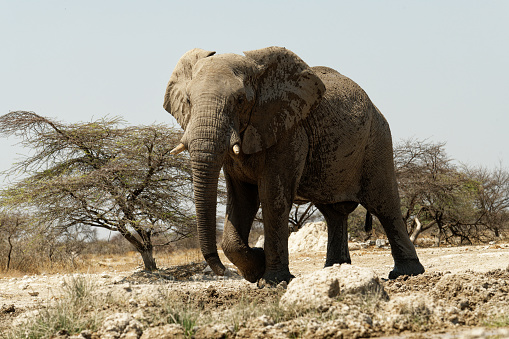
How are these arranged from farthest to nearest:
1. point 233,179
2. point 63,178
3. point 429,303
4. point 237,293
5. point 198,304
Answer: point 63,178, point 233,179, point 237,293, point 198,304, point 429,303

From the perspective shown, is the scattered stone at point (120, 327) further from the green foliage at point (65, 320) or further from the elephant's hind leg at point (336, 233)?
the elephant's hind leg at point (336, 233)

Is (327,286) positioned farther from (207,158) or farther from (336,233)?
(336,233)

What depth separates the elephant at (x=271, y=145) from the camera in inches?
260

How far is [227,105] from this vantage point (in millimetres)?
6641

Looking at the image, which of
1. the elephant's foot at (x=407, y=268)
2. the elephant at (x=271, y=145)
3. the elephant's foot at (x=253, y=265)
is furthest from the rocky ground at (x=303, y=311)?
the elephant's foot at (x=407, y=268)

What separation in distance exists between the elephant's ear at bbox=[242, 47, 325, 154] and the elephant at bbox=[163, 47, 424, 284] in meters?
0.01

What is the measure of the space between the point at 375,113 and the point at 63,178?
30.2 ft

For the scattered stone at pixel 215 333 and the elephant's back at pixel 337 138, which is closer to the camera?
the scattered stone at pixel 215 333

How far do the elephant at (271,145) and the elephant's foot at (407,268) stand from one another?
2 cm

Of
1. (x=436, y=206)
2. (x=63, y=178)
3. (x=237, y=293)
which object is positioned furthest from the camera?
(x=436, y=206)

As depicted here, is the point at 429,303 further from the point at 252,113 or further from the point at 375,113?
the point at 375,113

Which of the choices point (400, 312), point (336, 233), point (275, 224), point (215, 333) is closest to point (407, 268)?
point (336, 233)

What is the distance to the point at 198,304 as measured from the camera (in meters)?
6.37

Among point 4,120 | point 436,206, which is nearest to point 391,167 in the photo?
point 4,120
